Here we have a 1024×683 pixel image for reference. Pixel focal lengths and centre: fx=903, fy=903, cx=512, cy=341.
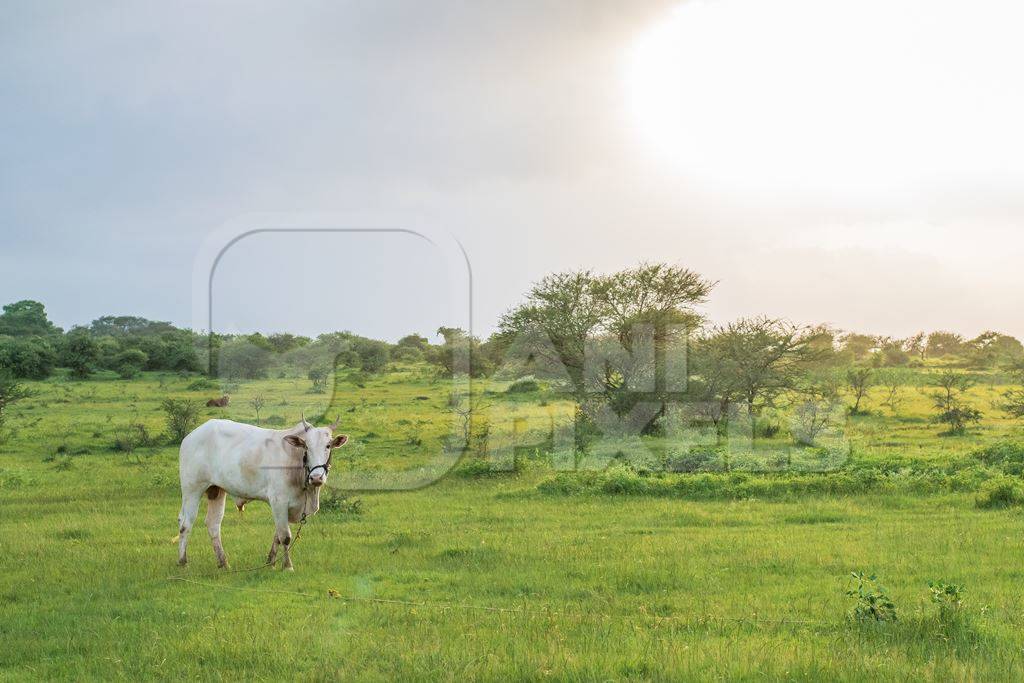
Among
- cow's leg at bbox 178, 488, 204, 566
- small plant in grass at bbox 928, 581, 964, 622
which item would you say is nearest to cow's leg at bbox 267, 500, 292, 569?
cow's leg at bbox 178, 488, 204, 566

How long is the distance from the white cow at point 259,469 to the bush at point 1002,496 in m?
12.7

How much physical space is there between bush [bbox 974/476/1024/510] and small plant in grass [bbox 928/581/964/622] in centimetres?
911

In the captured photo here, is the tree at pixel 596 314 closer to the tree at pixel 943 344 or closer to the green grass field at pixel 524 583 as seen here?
the green grass field at pixel 524 583

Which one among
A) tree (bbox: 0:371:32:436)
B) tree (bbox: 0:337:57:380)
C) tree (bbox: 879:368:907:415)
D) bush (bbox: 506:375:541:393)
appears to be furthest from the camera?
tree (bbox: 0:337:57:380)

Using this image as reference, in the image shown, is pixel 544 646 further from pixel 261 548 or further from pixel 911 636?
pixel 261 548

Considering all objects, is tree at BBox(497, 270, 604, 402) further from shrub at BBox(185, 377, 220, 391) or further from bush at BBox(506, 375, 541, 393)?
shrub at BBox(185, 377, 220, 391)

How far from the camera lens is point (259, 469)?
12.8 metres

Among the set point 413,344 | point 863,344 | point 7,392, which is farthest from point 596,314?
point 863,344

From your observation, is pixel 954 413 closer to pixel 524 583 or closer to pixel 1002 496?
pixel 1002 496

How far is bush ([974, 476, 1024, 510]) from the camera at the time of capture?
1758cm

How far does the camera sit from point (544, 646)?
27.3ft

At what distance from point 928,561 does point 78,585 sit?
11473mm

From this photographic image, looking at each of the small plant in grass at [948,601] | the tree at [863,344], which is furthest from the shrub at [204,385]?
the tree at [863,344]

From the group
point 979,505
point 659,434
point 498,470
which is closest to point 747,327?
point 659,434
